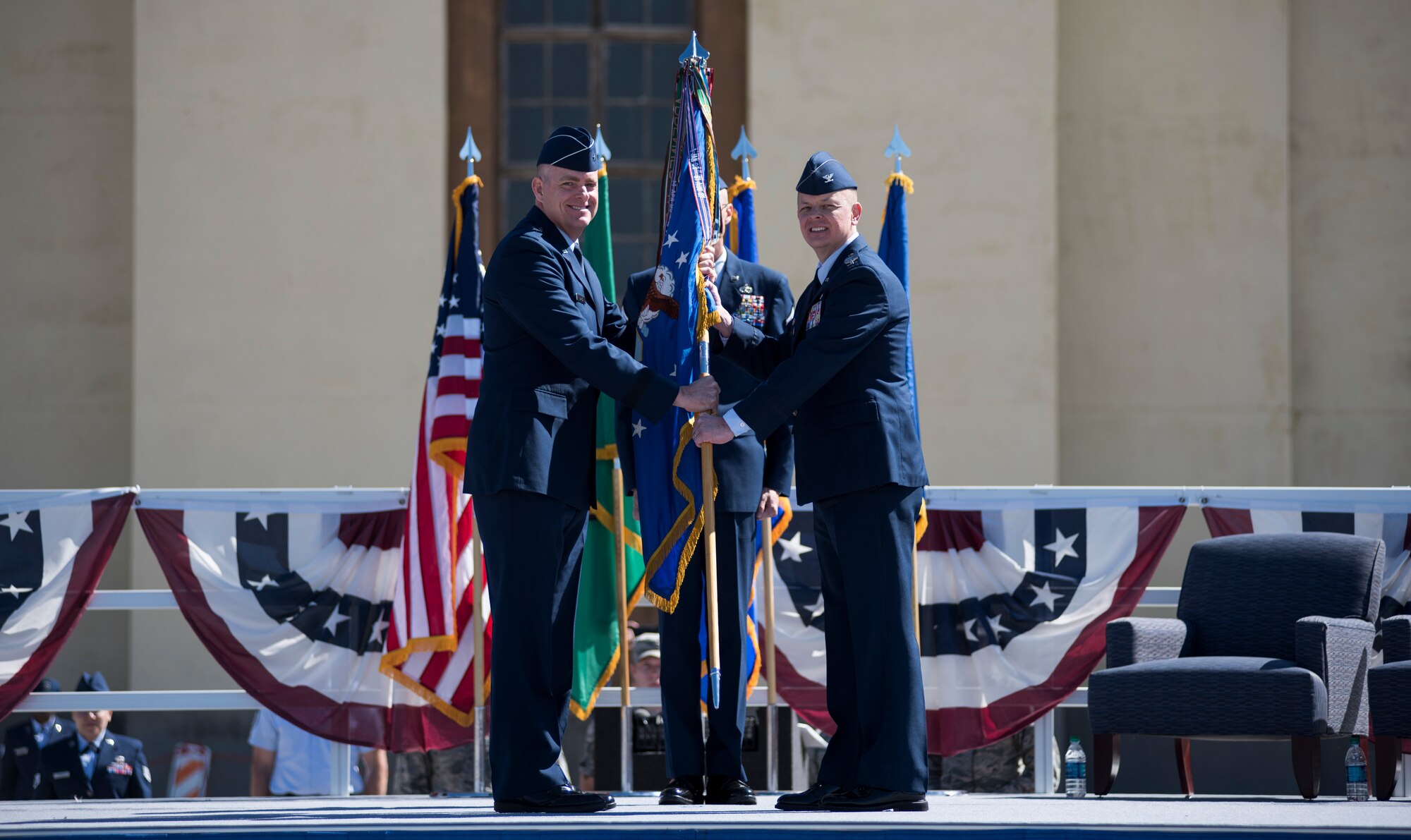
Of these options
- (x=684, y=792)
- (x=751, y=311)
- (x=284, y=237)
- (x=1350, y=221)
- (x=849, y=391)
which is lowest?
(x=684, y=792)

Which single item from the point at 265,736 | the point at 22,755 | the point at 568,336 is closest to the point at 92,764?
the point at 22,755

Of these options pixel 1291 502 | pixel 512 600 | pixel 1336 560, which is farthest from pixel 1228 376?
pixel 512 600

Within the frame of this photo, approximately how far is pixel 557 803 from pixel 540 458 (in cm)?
98

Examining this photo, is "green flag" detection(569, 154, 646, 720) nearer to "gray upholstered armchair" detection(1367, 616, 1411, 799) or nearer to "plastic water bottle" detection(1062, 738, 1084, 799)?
"plastic water bottle" detection(1062, 738, 1084, 799)

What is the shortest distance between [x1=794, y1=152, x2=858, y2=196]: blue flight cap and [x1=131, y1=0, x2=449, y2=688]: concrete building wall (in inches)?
190

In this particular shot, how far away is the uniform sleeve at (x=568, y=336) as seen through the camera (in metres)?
4.76

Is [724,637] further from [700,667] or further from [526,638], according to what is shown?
[526,638]

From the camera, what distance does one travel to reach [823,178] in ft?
15.9

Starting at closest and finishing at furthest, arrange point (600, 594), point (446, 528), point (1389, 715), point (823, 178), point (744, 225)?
point (823, 178), point (1389, 715), point (600, 594), point (446, 528), point (744, 225)

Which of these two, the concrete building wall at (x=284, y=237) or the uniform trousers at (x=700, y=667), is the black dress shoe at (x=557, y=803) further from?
the concrete building wall at (x=284, y=237)

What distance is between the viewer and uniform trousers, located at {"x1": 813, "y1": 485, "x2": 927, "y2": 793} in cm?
466

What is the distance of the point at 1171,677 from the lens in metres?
5.47

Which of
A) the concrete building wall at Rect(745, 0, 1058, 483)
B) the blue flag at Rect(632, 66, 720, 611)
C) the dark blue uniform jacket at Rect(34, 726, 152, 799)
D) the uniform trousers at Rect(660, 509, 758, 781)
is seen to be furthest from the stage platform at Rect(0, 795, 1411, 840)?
the concrete building wall at Rect(745, 0, 1058, 483)

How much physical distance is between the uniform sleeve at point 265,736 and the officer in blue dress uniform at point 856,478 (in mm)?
3867
